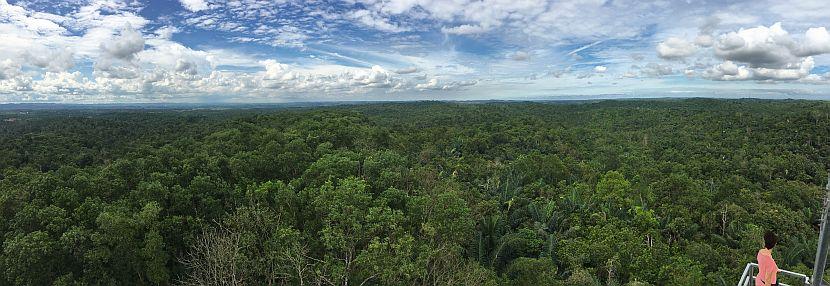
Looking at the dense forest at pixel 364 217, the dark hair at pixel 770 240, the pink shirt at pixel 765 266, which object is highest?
the dark hair at pixel 770 240

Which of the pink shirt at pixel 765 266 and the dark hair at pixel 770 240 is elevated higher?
the dark hair at pixel 770 240

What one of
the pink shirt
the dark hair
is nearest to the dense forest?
the pink shirt

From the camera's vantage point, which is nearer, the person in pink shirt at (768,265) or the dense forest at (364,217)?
the person in pink shirt at (768,265)

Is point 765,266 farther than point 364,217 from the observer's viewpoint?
No

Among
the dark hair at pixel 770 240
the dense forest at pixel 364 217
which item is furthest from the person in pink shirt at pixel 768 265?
the dense forest at pixel 364 217

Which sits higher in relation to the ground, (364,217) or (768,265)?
(768,265)

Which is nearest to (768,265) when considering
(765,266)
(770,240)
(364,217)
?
(765,266)

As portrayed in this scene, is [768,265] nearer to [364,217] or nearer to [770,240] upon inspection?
[770,240]

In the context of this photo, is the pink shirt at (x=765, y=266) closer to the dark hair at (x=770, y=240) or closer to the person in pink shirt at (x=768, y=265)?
the person in pink shirt at (x=768, y=265)

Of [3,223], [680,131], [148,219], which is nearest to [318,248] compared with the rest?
[148,219]

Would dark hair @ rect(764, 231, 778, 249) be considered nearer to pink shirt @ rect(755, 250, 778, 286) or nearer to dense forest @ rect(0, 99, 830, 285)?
pink shirt @ rect(755, 250, 778, 286)
